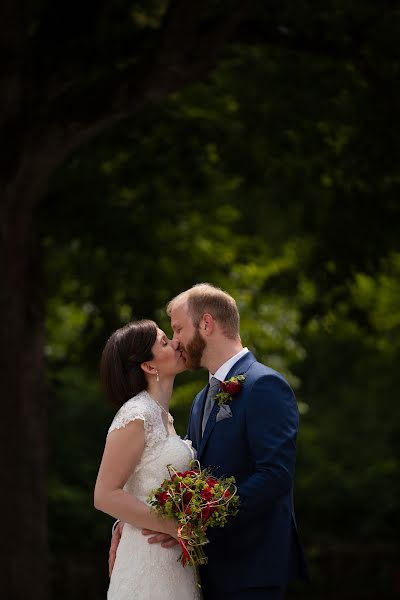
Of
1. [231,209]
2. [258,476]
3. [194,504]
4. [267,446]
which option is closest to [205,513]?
[194,504]

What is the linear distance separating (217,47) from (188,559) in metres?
5.74

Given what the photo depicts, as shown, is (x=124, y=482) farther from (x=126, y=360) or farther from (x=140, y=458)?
(x=126, y=360)

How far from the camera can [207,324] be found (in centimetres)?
566

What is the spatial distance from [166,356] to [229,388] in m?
0.37

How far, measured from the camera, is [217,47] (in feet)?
32.6

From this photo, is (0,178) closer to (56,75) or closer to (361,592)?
(56,75)

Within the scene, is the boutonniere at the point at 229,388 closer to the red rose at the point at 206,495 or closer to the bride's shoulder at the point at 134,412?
the bride's shoulder at the point at 134,412

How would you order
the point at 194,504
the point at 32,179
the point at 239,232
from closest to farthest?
the point at 194,504
the point at 32,179
the point at 239,232

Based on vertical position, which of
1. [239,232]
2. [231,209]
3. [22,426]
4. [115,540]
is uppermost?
[115,540]

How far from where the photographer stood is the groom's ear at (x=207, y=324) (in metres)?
5.66

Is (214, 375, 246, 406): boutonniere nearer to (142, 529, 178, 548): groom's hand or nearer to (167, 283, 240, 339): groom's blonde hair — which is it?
(167, 283, 240, 339): groom's blonde hair

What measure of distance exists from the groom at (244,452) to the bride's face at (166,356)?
42 millimetres

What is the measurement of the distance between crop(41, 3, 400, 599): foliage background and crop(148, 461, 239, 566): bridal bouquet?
659 cm

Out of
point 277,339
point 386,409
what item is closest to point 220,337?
point 277,339
